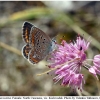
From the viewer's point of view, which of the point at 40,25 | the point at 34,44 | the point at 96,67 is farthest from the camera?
the point at 40,25

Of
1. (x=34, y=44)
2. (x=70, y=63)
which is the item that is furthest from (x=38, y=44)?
(x=70, y=63)

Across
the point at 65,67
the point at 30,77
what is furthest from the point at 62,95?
the point at 65,67

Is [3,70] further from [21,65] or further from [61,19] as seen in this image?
[61,19]

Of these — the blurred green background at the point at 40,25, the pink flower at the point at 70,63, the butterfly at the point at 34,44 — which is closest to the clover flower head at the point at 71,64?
the pink flower at the point at 70,63

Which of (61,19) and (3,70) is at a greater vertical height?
(61,19)

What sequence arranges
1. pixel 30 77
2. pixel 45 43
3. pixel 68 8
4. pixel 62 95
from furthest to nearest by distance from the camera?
pixel 68 8 < pixel 30 77 < pixel 62 95 < pixel 45 43

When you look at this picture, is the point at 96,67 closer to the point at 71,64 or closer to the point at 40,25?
the point at 71,64

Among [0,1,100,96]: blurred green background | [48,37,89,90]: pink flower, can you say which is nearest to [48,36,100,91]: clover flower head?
[48,37,89,90]: pink flower
